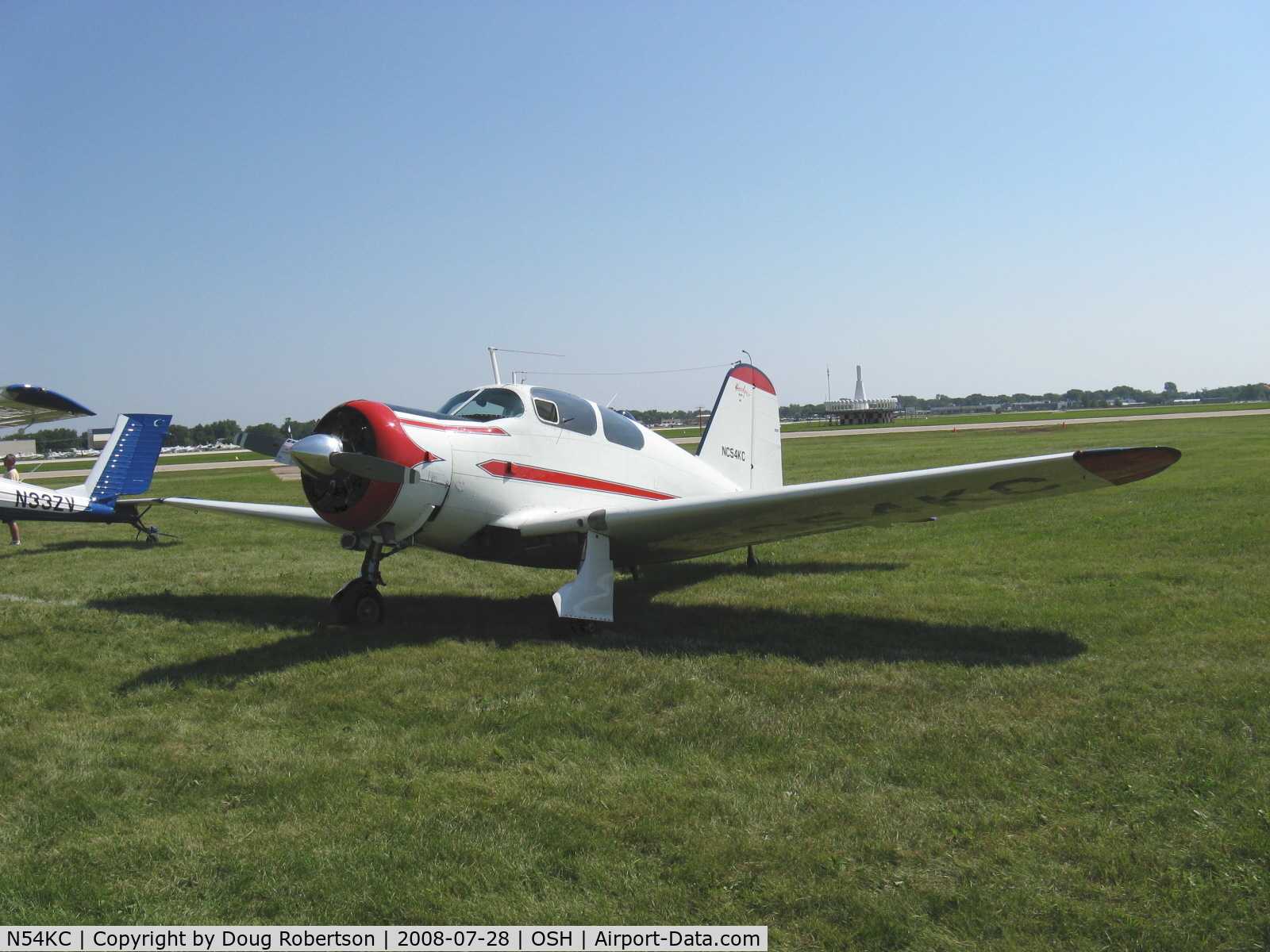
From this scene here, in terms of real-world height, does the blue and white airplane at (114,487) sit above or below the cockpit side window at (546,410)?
below

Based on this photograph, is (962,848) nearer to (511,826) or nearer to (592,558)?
(511,826)

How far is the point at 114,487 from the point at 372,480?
10.2 m

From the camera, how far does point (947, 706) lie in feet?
15.9

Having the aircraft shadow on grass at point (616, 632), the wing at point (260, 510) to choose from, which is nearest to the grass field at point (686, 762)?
the aircraft shadow on grass at point (616, 632)

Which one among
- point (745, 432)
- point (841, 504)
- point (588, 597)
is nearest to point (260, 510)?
point (588, 597)

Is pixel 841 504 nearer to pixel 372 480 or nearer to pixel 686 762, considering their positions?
pixel 686 762

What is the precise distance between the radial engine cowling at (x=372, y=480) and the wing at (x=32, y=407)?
19.4 feet

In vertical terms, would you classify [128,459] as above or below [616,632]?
above

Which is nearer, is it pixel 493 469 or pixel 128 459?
pixel 493 469

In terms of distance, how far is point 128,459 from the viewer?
14.1m

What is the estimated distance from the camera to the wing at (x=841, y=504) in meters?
5.61

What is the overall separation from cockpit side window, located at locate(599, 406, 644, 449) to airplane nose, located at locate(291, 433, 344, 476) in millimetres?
3034

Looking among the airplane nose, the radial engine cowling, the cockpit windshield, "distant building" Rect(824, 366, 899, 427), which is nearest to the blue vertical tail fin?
the cockpit windshield
